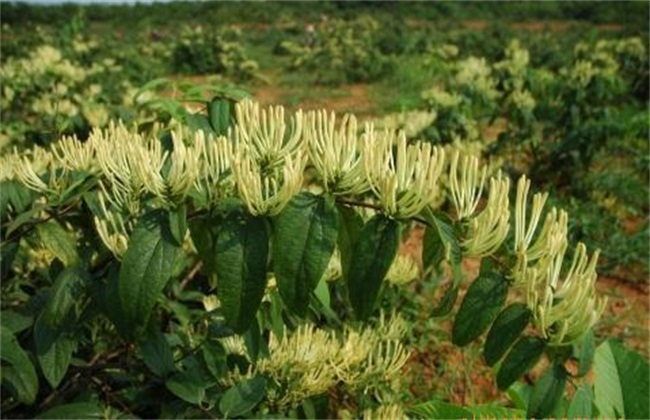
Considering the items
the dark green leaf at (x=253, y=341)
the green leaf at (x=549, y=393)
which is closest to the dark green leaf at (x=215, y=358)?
the dark green leaf at (x=253, y=341)

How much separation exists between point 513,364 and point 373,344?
0.83 meters

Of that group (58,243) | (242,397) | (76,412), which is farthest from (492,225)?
(76,412)

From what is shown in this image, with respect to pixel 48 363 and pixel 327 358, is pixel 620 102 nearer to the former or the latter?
pixel 327 358

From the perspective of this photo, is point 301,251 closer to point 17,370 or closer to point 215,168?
point 215,168

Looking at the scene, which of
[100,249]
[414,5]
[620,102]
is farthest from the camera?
[414,5]

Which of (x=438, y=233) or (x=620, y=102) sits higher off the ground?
(x=438, y=233)

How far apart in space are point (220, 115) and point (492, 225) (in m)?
0.66

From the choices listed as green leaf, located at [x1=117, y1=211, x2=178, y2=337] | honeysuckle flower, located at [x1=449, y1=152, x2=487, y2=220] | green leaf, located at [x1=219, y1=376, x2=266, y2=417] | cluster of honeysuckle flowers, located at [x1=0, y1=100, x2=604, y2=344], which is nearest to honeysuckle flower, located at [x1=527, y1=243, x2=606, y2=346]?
cluster of honeysuckle flowers, located at [x1=0, y1=100, x2=604, y2=344]

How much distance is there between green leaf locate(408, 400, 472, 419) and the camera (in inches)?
→ 50.1

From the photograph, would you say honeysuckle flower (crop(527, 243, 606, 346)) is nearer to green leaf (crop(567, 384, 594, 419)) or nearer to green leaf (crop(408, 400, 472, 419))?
green leaf (crop(567, 384, 594, 419))

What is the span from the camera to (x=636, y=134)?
4.50m

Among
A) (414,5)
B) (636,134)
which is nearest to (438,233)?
(636,134)

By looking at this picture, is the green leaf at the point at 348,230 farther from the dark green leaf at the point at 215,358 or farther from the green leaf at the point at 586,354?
the dark green leaf at the point at 215,358

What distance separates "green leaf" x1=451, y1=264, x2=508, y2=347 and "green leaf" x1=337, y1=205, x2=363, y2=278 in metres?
0.17
